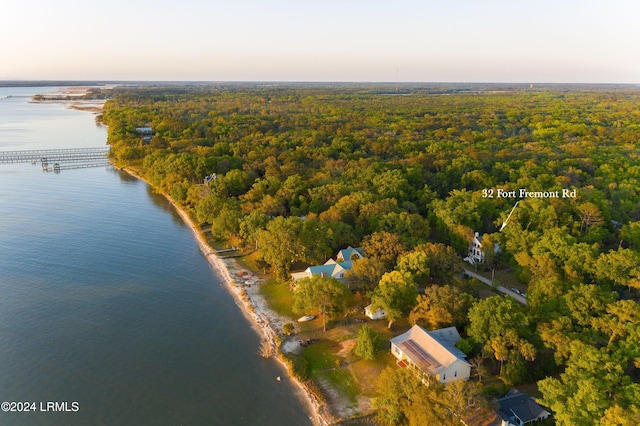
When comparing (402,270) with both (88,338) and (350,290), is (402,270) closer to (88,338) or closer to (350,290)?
(350,290)

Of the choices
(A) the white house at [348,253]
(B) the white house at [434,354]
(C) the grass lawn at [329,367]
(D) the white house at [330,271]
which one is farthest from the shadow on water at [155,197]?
(B) the white house at [434,354]

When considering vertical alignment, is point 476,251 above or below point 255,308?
Result: above

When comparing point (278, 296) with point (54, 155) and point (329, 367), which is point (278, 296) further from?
point (54, 155)

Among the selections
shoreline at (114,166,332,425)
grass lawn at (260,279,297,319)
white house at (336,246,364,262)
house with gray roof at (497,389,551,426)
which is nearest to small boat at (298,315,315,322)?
grass lawn at (260,279,297,319)

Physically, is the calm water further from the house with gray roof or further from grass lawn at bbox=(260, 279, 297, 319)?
the house with gray roof

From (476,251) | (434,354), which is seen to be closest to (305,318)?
(434,354)

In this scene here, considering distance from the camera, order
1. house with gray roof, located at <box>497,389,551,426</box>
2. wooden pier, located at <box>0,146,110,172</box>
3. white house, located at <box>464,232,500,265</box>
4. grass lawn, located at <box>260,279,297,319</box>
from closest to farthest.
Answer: house with gray roof, located at <box>497,389,551,426</box>, grass lawn, located at <box>260,279,297,319</box>, white house, located at <box>464,232,500,265</box>, wooden pier, located at <box>0,146,110,172</box>
